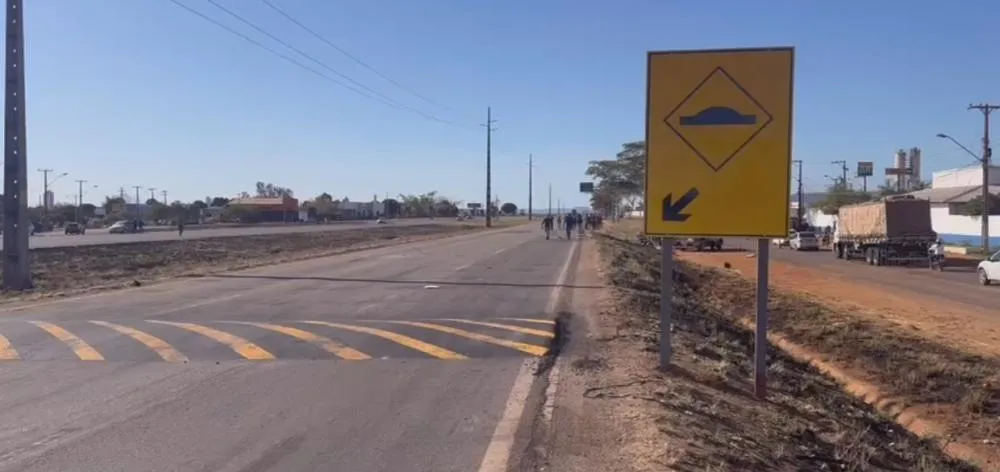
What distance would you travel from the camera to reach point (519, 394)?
342 inches

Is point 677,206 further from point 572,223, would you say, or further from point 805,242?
point 805,242

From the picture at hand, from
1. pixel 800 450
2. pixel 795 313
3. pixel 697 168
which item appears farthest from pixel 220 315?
pixel 795 313

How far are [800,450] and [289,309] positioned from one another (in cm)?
1070

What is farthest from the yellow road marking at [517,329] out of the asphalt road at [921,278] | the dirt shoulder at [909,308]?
the asphalt road at [921,278]

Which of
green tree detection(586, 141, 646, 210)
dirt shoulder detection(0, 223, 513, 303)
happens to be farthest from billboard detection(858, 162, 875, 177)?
dirt shoulder detection(0, 223, 513, 303)

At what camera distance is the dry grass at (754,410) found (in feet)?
22.0

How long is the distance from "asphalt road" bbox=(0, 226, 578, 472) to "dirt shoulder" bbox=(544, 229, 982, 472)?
2.08 ft

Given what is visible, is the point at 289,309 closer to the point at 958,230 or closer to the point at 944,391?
the point at 944,391

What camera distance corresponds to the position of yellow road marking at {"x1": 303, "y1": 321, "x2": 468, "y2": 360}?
35.9 ft

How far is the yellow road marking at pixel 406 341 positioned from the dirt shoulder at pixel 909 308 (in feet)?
32.5

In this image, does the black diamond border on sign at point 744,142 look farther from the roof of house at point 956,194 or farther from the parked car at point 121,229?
the parked car at point 121,229

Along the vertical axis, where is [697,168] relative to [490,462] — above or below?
above

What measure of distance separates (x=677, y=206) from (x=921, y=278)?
33253 millimetres

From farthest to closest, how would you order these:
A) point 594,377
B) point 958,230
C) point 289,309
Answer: point 958,230 → point 289,309 → point 594,377
